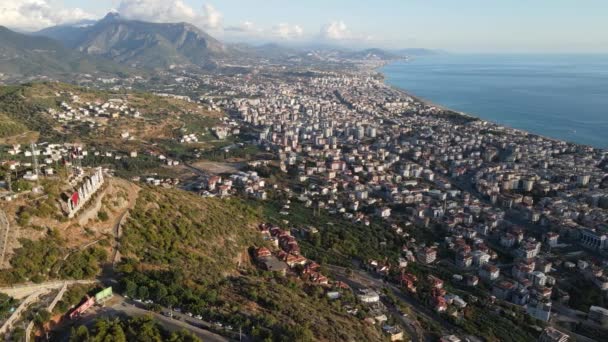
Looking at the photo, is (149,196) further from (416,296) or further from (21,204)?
(416,296)

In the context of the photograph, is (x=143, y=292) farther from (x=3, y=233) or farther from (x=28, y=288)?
(x=3, y=233)

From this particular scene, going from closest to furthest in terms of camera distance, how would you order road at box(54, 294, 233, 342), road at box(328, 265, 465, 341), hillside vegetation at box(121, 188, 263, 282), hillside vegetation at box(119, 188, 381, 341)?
road at box(54, 294, 233, 342)
hillside vegetation at box(119, 188, 381, 341)
hillside vegetation at box(121, 188, 263, 282)
road at box(328, 265, 465, 341)

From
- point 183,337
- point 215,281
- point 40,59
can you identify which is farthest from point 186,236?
point 40,59

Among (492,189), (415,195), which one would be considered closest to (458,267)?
(415,195)

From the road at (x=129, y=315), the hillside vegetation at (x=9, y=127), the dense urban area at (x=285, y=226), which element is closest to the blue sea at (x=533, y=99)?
the dense urban area at (x=285, y=226)

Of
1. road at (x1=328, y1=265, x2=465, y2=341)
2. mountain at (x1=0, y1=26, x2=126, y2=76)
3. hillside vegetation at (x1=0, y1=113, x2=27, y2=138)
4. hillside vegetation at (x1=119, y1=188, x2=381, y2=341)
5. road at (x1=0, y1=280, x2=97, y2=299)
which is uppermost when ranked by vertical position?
mountain at (x1=0, y1=26, x2=126, y2=76)

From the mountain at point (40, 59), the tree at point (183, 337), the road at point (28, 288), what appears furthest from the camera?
the mountain at point (40, 59)

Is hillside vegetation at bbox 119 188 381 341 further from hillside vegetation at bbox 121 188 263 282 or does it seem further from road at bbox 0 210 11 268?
road at bbox 0 210 11 268

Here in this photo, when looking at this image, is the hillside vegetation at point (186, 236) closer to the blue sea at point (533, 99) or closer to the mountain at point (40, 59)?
the blue sea at point (533, 99)

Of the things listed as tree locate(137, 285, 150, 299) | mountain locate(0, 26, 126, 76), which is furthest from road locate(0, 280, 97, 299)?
mountain locate(0, 26, 126, 76)
